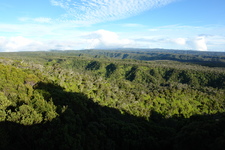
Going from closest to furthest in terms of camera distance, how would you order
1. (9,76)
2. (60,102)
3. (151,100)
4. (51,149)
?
1. (51,149)
2. (60,102)
3. (9,76)
4. (151,100)

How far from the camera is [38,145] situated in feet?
91.6

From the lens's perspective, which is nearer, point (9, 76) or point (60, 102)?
point (60, 102)

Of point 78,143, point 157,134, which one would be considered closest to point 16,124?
point 78,143

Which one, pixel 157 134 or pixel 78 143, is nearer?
pixel 78 143

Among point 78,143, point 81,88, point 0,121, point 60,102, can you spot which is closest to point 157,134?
point 78,143

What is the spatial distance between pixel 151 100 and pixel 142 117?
74.4ft

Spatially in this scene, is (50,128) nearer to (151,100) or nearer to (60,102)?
(60,102)

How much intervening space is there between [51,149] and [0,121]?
1220 centimetres

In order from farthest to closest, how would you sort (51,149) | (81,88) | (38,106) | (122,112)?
(81,88) → (122,112) → (38,106) → (51,149)

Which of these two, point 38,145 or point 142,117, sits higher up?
point 38,145

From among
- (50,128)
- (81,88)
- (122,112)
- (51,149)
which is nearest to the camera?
(51,149)

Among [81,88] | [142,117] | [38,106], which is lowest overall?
[142,117]

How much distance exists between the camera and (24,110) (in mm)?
32469

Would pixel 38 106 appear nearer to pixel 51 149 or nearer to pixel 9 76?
pixel 51 149
